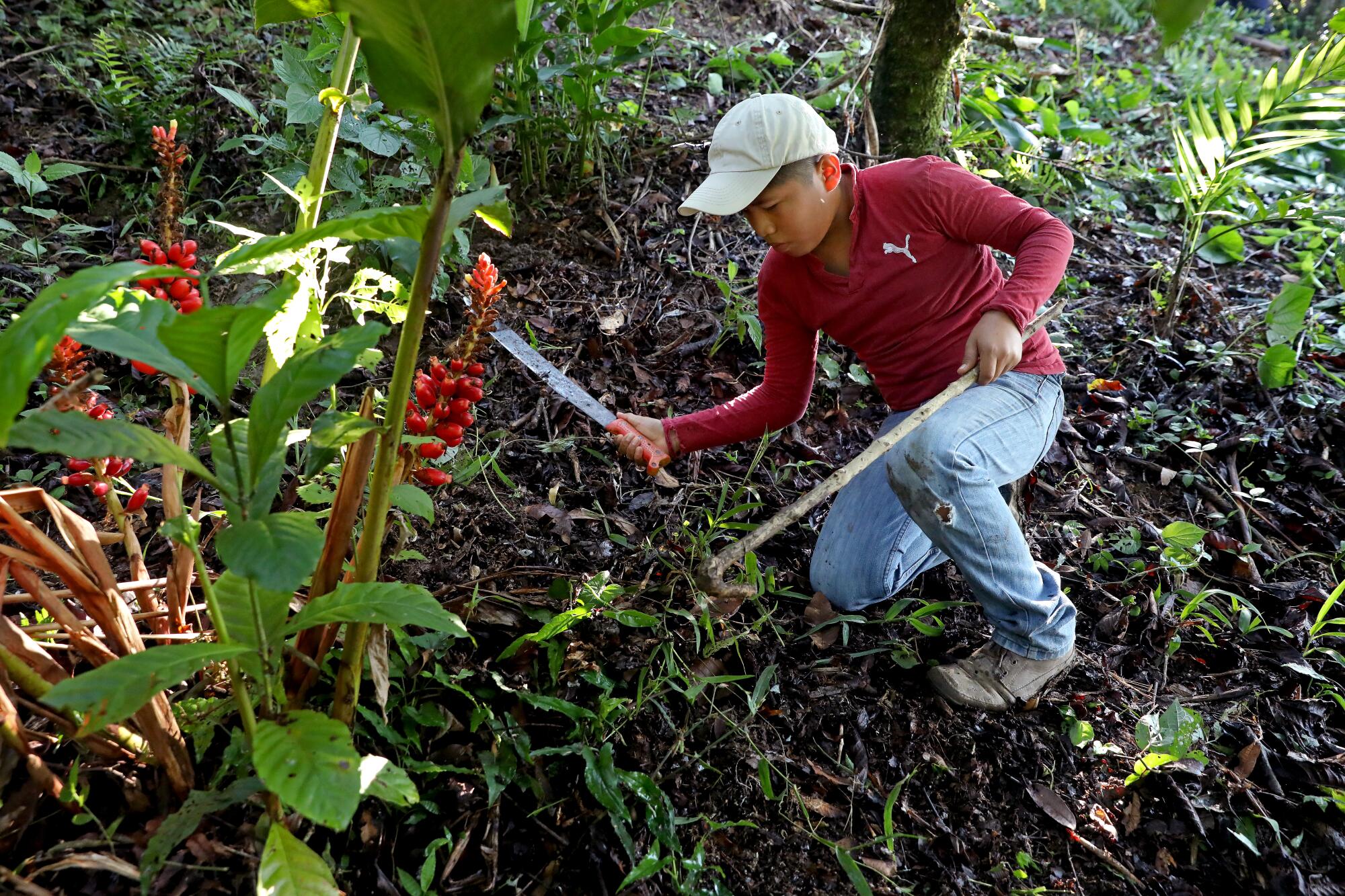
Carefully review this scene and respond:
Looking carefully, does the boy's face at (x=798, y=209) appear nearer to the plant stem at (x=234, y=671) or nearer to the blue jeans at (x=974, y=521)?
the blue jeans at (x=974, y=521)

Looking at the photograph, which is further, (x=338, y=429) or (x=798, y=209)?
(x=798, y=209)

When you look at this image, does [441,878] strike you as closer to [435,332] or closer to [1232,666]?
[435,332]

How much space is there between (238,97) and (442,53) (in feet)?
7.20

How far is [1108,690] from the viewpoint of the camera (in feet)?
7.88

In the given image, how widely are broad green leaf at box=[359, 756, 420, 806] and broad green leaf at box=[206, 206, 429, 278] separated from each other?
2.34 ft

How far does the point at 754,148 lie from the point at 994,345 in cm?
77

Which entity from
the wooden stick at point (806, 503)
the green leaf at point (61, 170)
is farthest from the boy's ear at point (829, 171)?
the green leaf at point (61, 170)

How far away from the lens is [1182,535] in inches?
103

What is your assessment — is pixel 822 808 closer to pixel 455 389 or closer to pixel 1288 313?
pixel 455 389

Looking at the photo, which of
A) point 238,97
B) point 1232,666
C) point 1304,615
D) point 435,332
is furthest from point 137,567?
point 1304,615

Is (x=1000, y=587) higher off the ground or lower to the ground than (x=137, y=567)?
lower

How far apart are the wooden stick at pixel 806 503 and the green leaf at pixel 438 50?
119 cm

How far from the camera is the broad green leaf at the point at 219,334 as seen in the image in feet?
3.52

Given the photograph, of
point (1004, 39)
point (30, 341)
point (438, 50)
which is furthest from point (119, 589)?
point (1004, 39)
